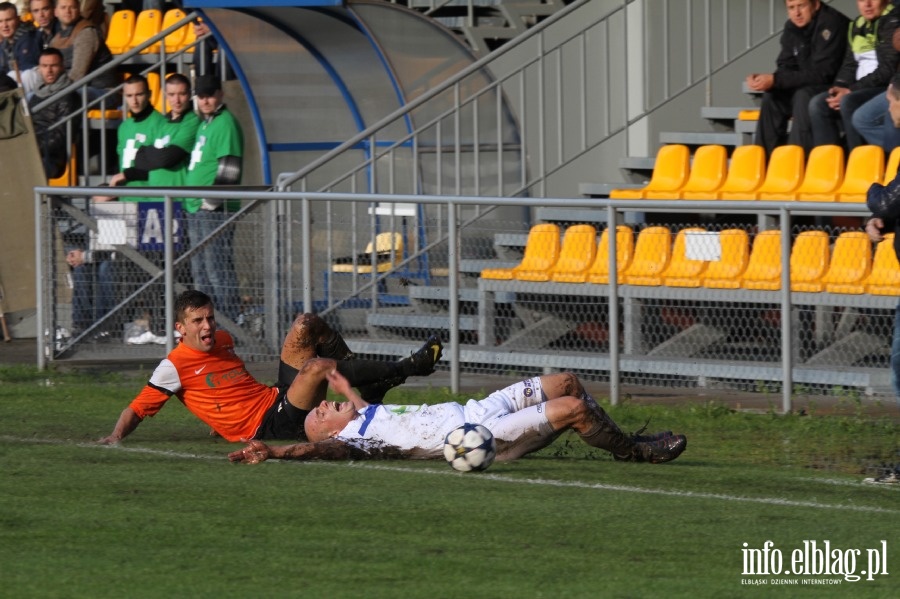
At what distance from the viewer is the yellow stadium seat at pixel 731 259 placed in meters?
12.3

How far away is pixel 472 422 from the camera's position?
9.52 metres

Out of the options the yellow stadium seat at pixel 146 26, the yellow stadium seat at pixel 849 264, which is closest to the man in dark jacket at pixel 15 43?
the yellow stadium seat at pixel 146 26

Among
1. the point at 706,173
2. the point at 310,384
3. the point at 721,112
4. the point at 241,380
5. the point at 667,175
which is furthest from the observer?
the point at 721,112

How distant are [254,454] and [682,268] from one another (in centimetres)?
438

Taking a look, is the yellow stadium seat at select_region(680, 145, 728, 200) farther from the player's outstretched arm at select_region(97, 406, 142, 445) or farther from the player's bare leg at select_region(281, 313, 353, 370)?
the player's outstretched arm at select_region(97, 406, 142, 445)

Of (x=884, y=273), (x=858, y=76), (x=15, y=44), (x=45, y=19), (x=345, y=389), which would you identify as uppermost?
(x=45, y=19)

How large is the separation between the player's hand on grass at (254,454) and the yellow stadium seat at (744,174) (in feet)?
20.6

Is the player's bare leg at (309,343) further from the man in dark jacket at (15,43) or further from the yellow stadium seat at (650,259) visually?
the man in dark jacket at (15,43)

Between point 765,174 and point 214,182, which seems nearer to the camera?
point 765,174

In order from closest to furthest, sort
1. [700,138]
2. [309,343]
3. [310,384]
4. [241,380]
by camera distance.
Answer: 1. [310,384]
2. [241,380]
3. [309,343]
4. [700,138]

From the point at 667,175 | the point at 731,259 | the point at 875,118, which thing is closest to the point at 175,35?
the point at 667,175

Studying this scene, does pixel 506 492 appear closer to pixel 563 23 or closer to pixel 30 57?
pixel 563 23

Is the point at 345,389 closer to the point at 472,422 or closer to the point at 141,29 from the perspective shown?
the point at 472,422

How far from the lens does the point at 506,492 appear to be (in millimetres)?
8789
